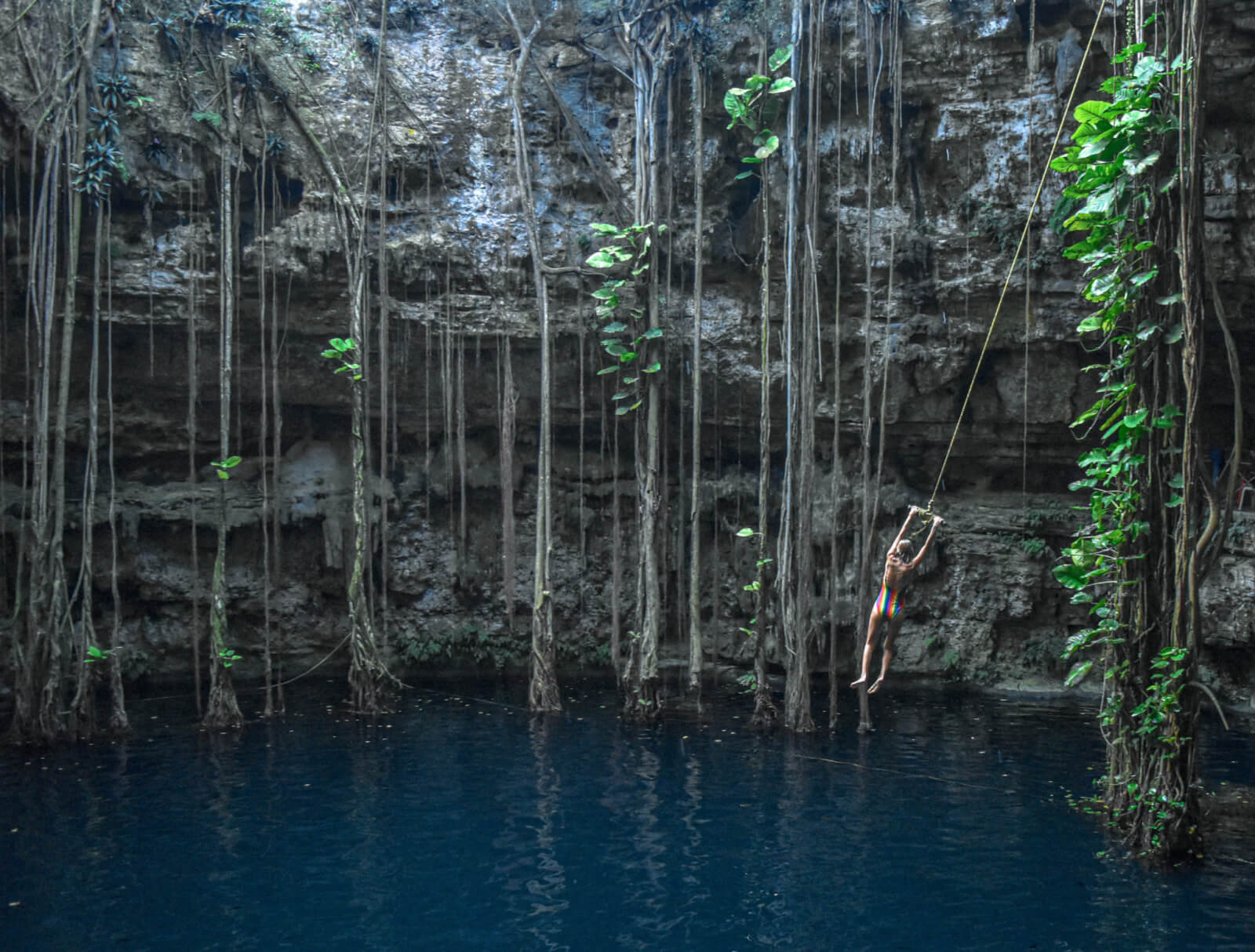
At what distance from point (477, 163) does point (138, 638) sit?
5.76 meters

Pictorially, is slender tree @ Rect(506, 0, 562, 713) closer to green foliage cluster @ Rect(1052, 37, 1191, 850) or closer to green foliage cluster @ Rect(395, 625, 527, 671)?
green foliage cluster @ Rect(395, 625, 527, 671)

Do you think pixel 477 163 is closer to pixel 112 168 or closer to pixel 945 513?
pixel 112 168

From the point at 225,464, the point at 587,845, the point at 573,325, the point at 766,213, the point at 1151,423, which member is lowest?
the point at 587,845

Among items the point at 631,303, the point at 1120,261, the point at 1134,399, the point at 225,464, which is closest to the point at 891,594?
the point at 1134,399

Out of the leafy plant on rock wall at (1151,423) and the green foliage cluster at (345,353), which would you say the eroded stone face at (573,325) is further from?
the leafy plant on rock wall at (1151,423)

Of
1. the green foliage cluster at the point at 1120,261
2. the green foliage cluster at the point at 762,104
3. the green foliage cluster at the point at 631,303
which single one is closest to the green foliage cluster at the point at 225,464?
the green foliage cluster at the point at 631,303

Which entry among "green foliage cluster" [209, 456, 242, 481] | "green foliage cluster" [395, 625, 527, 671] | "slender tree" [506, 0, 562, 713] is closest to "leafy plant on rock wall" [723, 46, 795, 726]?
"slender tree" [506, 0, 562, 713]

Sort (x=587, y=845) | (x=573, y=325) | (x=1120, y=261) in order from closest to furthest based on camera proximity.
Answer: (x=1120, y=261)
(x=587, y=845)
(x=573, y=325)

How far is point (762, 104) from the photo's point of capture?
8.36 m

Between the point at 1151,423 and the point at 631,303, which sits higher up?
the point at 631,303

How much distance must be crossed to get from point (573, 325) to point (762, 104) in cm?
307

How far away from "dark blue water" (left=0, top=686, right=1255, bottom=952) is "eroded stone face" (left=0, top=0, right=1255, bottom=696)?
7.35ft

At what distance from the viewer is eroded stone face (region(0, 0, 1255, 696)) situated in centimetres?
952

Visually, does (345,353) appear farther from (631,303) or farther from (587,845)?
(587,845)
